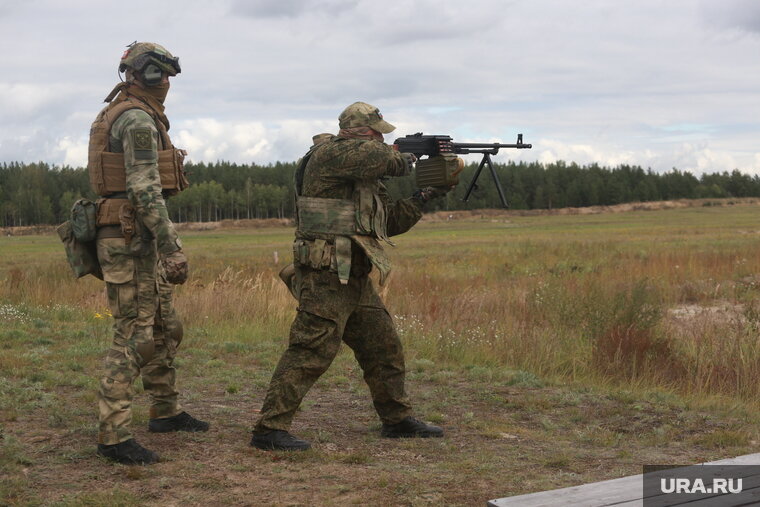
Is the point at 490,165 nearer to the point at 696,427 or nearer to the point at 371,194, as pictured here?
the point at 371,194

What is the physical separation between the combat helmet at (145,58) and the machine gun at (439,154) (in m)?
1.65

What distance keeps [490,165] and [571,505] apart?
338 cm

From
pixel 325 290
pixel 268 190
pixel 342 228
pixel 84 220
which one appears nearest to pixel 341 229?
pixel 342 228

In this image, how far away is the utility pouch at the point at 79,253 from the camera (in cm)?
493

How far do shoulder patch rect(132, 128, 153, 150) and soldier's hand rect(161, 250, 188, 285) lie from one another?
66 centimetres

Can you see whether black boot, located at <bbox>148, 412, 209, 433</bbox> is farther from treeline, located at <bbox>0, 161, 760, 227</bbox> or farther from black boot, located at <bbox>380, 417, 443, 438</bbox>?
treeline, located at <bbox>0, 161, 760, 227</bbox>

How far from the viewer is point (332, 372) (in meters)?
7.81

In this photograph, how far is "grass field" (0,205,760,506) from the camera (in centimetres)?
Answer: 443

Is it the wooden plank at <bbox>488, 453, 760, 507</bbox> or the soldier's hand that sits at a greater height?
the soldier's hand

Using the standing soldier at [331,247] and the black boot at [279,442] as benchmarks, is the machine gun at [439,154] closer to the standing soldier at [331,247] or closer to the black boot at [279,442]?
the standing soldier at [331,247]

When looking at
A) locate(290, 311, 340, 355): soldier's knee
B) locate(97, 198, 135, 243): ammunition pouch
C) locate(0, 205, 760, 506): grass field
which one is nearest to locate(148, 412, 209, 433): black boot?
locate(0, 205, 760, 506): grass field

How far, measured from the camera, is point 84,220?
483 cm

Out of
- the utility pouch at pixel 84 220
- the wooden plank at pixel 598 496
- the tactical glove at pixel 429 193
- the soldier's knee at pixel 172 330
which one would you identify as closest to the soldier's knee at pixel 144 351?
the soldier's knee at pixel 172 330

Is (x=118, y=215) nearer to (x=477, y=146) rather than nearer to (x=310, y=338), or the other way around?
(x=310, y=338)
